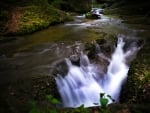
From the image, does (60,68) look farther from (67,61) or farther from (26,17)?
(26,17)

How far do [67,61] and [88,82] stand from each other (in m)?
0.79

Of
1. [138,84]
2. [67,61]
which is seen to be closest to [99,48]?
[67,61]

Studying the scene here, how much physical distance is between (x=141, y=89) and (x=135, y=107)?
0.85m

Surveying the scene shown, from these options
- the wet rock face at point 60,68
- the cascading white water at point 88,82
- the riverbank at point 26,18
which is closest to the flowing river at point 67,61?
the cascading white water at point 88,82

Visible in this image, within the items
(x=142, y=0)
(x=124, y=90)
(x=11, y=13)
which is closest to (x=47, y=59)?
(x=124, y=90)

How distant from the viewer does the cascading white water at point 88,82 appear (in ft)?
24.1

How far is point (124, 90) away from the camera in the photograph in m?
7.29

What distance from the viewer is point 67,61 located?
8141 millimetres

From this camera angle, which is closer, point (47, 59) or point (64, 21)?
point (47, 59)

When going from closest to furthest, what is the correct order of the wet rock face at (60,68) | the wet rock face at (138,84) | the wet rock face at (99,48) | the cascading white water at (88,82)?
1. the wet rock face at (138,84)
2. the cascading white water at (88,82)
3. the wet rock face at (60,68)
4. the wet rock face at (99,48)

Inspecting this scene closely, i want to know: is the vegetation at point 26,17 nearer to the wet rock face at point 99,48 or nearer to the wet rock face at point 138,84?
the wet rock face at point 99,48

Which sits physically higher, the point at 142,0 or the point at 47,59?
the point at 142,0

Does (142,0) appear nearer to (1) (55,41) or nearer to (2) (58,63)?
(1) (55,41)

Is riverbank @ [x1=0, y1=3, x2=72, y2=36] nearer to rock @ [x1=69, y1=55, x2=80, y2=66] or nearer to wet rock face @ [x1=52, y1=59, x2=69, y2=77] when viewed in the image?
rock @ [x1=69, y1=55, x2=80, y2=66]
